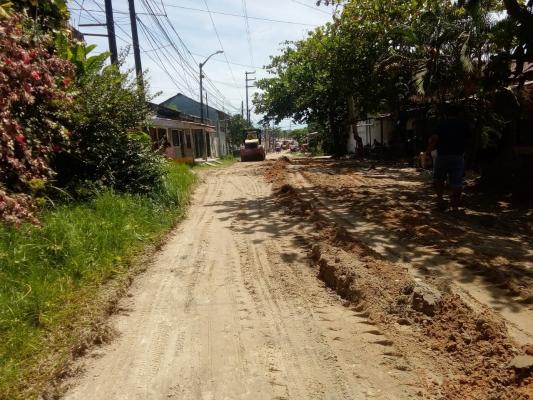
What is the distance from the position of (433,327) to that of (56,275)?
3.58 meters

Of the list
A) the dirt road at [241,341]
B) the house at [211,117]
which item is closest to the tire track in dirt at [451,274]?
the dirt road at [241,341]

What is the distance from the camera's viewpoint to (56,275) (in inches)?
182

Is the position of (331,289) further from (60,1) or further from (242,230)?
(60,1)

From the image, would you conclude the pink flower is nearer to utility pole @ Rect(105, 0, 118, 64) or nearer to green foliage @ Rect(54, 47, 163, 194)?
green foliage @ Rect(54, 47, 163, 194)

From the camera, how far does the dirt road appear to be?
9.76 ft

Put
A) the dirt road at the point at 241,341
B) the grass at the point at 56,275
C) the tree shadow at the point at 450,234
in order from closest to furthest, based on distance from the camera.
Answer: the dirt road at the point at 241,341 < the grass at the point at 56,275 < the tree shadow at the point at 450,234

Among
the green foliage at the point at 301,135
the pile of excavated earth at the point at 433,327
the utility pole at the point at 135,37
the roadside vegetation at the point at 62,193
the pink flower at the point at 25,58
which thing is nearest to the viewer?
the pile of excavated earth at the point at 433,327

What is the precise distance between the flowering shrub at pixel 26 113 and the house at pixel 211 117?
38152mm

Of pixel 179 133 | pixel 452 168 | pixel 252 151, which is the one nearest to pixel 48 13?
pixel 452 168

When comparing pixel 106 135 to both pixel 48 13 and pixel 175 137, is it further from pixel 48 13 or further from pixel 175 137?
pixel 175 137

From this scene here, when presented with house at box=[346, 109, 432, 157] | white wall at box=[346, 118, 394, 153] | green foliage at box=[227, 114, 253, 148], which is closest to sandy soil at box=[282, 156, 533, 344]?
house at box=[346, 109, 432, 157]

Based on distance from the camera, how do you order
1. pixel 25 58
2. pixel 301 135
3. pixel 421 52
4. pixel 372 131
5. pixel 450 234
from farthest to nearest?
pixel 301 135, pixel 372 131, pixel 421 52, pixel 450 234, pixel 25 58

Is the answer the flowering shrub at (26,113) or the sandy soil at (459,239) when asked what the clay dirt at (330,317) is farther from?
the flowering shrub at (26,113)

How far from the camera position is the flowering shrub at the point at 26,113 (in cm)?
519
